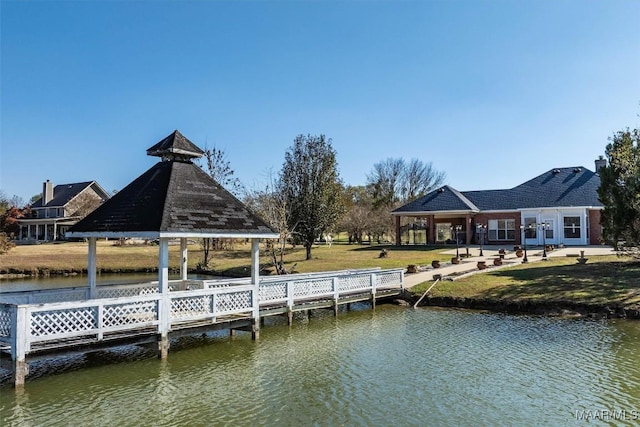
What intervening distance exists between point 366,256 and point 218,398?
1010 inches

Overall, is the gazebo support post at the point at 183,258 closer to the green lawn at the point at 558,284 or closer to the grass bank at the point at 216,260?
the green lawn at the point at 558,284

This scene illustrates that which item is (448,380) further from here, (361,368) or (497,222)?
(497,222)

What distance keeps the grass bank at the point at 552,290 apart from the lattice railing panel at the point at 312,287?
479 cm

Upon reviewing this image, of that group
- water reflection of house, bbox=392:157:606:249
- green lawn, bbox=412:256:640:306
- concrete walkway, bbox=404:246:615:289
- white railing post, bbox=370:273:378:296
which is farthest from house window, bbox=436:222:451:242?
white railing post, bbox=370:273:378:296

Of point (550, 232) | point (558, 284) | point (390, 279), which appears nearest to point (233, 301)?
point (390, 279)

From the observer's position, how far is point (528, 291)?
19.2 m

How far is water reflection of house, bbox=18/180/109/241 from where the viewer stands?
2322 inches

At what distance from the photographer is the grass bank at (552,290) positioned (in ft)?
56.9

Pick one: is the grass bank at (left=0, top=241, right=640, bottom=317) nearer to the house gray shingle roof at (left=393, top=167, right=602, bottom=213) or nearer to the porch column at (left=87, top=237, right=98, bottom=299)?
the house gray shingle roof at (left=393, top=167, right=602, bottom=213)

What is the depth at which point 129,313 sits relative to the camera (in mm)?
11453

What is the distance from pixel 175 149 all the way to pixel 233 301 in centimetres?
471

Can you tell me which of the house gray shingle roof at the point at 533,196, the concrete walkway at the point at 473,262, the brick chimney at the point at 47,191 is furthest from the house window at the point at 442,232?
the brick chimney at the point at 47,191

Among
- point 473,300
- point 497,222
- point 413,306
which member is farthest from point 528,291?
point 497,222

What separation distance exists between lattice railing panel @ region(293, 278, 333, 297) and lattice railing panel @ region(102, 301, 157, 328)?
5328mm
